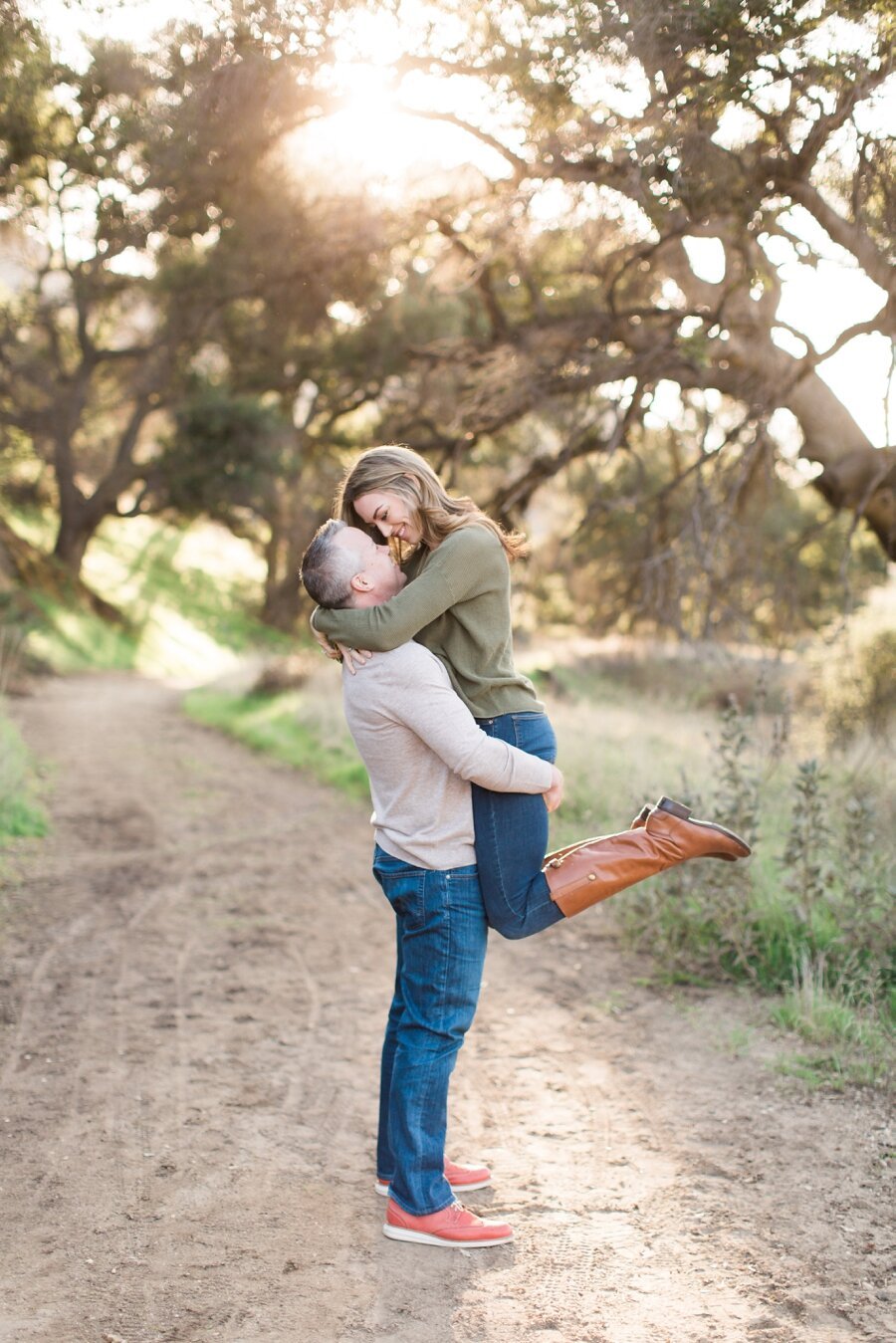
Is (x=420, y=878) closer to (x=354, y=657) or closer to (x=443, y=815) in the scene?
(x=443, y=815)

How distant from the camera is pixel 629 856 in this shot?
9.78 feet

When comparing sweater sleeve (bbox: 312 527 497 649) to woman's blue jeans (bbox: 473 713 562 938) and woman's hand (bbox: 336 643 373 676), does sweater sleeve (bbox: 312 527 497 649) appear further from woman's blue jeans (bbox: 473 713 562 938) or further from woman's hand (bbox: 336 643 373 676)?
woman's blue jeans (bbox: 473 713 562 938)

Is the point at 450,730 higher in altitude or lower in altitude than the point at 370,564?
lower

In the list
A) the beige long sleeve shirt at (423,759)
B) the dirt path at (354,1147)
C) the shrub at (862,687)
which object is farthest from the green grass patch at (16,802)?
the shrub at (862,687)

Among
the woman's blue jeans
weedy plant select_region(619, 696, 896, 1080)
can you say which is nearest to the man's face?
the woman's blue jeans

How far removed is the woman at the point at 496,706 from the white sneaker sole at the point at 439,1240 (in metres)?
0.81

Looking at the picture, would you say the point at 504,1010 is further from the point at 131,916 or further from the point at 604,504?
the point at 604,504

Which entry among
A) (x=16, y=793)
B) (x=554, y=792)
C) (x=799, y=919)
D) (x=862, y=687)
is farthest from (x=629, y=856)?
(x=862, y=687)

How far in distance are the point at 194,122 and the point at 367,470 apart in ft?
12.8

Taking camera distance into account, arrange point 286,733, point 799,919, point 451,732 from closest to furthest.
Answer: point 451,732
point 799,919
point 286,733

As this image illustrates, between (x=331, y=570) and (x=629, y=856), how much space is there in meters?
1.10

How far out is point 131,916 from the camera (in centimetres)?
580

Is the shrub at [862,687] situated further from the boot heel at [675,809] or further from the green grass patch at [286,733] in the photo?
the boot heel at [675,809]

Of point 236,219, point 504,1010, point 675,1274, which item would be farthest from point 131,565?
point 675,1274
